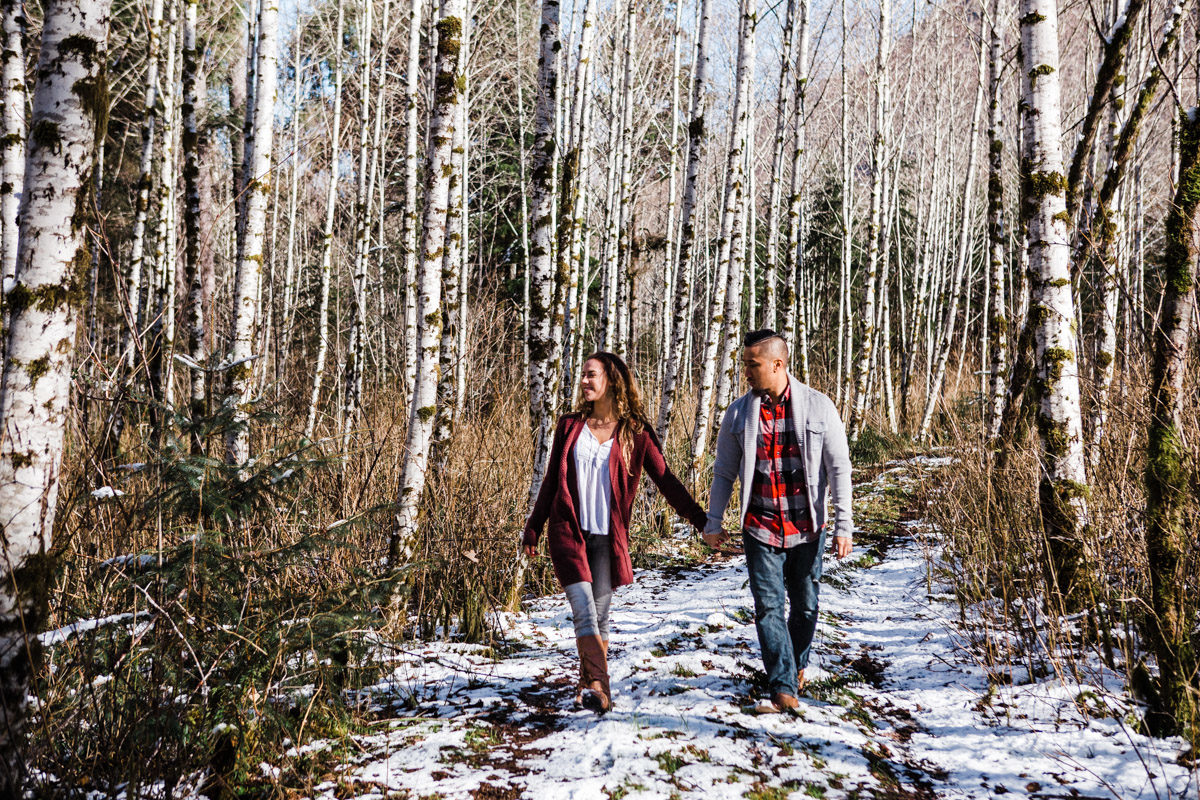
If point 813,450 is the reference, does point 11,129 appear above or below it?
above

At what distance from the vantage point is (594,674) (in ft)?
11.8

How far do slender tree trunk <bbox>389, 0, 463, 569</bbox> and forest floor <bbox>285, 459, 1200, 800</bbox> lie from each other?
2.63ft

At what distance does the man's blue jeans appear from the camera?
357 cm

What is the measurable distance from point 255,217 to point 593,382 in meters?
3.05

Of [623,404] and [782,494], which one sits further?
[623,404]

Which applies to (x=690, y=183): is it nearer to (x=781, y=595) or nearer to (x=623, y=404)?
(x=623, y=404)

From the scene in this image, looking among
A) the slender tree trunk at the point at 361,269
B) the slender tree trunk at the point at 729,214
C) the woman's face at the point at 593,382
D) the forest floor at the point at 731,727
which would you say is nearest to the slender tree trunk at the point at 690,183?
the slender tree trunk at the point at 729,214

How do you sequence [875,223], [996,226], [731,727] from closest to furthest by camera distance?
[731,727] < [996,226] < [875,223]

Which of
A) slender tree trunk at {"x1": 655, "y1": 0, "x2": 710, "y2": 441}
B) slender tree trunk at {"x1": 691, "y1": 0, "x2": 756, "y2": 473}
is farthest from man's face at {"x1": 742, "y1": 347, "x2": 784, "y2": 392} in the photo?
slender tree trunk at {"x1": 691, "y1": 0, "x2": 756, "y2": 473}

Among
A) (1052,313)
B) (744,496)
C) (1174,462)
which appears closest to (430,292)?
(744,496)

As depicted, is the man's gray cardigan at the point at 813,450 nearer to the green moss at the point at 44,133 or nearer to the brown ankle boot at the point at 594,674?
the brown ankle boot at the point at 594,674

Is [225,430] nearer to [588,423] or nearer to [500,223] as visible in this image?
[588,423]

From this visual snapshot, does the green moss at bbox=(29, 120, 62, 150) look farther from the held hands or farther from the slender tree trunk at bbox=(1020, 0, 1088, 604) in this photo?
the slender tree trunk at bbox=(1020, 0, 1088, 604)

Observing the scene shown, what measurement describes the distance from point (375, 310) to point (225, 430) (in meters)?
12.8
